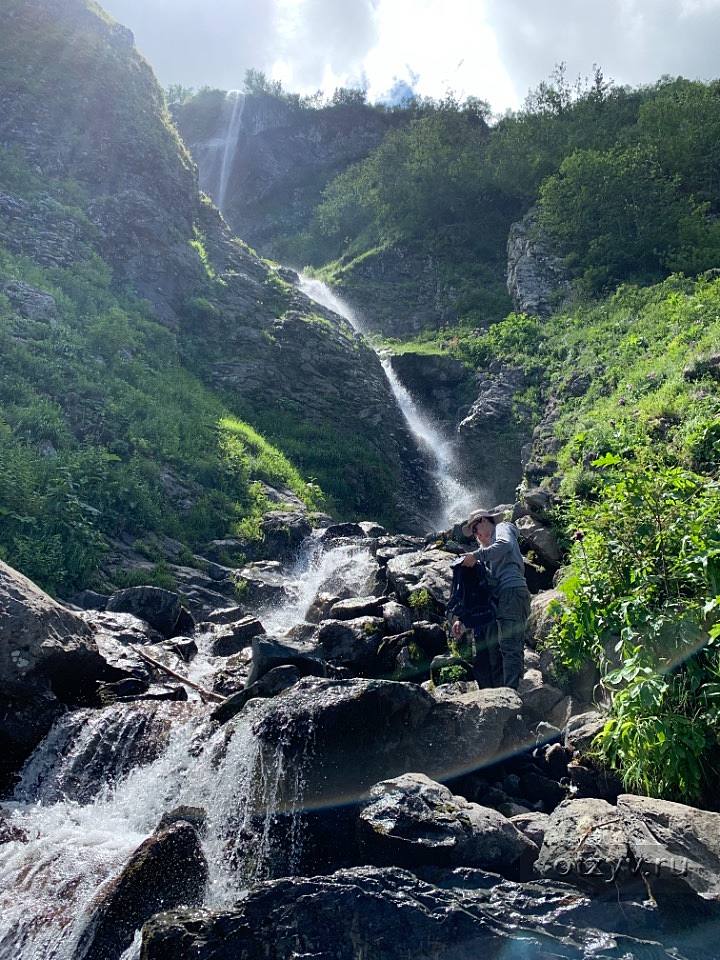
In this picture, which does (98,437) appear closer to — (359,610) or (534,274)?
(359,610)

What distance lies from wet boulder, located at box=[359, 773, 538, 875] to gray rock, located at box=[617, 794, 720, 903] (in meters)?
0.97

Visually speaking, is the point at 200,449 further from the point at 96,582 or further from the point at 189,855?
the point at 189,855

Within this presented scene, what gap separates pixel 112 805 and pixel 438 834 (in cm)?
405

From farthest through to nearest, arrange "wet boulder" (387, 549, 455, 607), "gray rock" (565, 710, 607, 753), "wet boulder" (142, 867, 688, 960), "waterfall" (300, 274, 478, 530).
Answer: "waterfall" (300, 274, 478, 530) < "wet boulder" (387, 549, 455, 607) < "gray rock" (565, 710, 607, 753) < "wet boulder" (142, 867, 688, 960)

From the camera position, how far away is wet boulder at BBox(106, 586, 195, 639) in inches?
492

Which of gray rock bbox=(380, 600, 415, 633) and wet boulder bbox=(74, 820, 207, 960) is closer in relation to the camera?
wet boulder bbox=(74, 820, 207, 960)

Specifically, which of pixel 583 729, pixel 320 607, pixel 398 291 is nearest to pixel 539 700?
pixel 583 729

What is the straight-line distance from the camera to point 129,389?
2066 centimetres

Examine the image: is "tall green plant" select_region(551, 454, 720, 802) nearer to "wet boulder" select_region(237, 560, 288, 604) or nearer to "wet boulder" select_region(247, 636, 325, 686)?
"wet boulder" select_region(247, 636, 325, 686)

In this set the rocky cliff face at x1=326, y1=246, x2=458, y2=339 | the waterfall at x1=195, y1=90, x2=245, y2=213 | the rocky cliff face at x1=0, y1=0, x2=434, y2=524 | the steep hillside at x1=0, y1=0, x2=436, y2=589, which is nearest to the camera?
the steep hillside at x1=0, y1=0, x2=436, y2=589

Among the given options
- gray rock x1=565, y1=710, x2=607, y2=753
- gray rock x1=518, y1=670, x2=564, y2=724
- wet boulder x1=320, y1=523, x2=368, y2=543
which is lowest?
gray rock x1=565, y1=710, x2=607, y2=753

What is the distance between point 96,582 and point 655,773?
10.9 meters

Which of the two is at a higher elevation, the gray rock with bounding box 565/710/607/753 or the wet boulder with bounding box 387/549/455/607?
the wet boulder with bounding box 387/549/455/607

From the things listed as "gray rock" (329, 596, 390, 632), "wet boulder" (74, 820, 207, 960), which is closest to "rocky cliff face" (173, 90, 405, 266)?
"gray rock" (329, 596, 390, 632)
